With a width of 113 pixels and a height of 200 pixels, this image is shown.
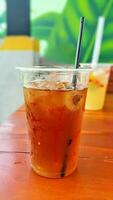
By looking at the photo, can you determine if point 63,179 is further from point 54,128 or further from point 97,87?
point 97,87

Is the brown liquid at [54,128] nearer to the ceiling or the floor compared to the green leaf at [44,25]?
nearer to the floor

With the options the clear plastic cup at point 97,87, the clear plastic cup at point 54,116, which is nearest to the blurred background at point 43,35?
the clear plastic cup at point 97,87

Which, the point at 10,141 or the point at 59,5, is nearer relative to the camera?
the point at 10,141

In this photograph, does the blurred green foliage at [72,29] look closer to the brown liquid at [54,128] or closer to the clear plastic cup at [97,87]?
the clear plastic cup at [97,87]

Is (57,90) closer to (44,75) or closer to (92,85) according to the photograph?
(44,75)

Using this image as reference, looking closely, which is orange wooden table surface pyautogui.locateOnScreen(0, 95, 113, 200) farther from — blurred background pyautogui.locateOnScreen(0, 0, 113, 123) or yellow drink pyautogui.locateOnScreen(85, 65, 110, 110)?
blurred background pyautogui.locateOnScreen(0, 0, 113, 123)

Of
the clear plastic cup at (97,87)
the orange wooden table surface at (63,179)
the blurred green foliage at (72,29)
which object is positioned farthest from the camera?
the blurred green foliage at (72,29)

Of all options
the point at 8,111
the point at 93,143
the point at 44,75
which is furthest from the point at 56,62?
the point at 44,75
